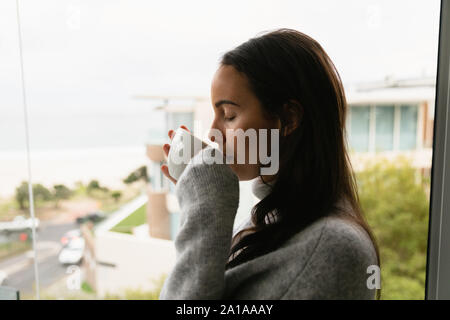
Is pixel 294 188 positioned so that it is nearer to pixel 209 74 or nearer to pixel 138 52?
pixel 209 74

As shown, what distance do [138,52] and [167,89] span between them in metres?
0.12

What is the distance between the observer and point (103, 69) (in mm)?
917

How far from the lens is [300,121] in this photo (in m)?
0.58

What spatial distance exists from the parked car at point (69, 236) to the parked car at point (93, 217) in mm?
34

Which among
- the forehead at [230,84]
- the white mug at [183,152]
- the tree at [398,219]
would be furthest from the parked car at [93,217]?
the tree at [398,219]

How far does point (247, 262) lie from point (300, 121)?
0.25 meters

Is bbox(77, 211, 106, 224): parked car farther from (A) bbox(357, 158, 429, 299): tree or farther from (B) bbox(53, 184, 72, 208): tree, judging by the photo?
(A) bbox(357, 158, 429, 299): tree

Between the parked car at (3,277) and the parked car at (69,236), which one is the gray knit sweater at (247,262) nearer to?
the parked car at (69,236)

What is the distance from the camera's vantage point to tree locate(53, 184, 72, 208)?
0.95m

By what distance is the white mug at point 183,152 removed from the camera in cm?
61

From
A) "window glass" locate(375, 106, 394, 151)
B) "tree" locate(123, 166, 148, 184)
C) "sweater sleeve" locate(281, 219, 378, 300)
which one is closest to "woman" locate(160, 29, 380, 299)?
"sweater sleeve" locate(281, 219, 378, 300)

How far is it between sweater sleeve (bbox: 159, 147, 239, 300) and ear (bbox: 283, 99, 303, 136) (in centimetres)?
13
